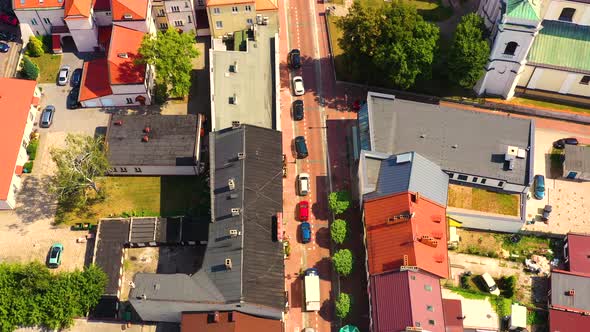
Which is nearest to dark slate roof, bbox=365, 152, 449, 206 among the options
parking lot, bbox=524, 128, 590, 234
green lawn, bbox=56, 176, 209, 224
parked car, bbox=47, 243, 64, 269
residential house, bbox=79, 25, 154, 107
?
parking lot, bbox=524, 128, 590, 234

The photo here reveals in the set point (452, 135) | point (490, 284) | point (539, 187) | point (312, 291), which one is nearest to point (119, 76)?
point (312, 291)

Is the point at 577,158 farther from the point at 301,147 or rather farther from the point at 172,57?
the point at 172,57

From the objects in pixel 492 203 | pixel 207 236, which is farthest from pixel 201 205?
pixel 492 203

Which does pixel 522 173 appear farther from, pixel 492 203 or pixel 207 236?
pixel 207 236

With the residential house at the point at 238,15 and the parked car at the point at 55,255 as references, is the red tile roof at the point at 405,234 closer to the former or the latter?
the residential house at the point at 238,15

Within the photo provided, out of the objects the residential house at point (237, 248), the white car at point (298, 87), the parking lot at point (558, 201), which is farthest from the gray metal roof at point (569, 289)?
the white car at point (298, 87)

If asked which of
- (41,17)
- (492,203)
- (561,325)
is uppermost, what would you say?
(41,17)
